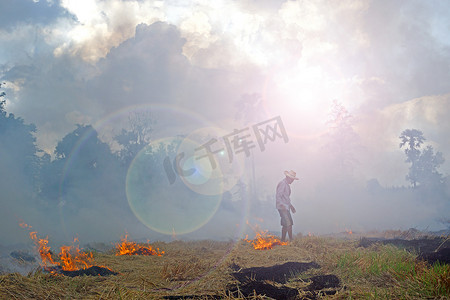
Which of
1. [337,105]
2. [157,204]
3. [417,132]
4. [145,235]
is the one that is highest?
[337,105]

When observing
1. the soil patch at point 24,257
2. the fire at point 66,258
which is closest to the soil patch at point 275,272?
the fire at point 66,258

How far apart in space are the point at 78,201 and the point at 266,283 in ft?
185

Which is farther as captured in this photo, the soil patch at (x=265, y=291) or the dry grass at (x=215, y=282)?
the soil patch at (x=265, y=291)

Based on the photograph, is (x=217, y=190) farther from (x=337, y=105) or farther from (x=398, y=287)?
(x=398, y=287)

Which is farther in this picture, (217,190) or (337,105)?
(217,190)

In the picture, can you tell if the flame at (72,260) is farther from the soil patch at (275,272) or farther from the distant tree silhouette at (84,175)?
the distant tree silhouette at (84,175)

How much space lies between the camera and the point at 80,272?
5941 millimetres

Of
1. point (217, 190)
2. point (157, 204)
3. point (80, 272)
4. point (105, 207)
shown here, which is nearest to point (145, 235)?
point (157, 204)

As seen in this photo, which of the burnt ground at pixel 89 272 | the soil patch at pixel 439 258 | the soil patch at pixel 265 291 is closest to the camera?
the soil patch at pixel 265 291

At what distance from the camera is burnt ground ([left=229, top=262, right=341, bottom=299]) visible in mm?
4074

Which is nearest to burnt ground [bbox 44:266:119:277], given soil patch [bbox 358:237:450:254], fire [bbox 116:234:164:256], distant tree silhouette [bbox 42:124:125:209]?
fire [bbox 116:234:164:256]

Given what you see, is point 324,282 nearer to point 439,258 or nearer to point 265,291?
point 265,291

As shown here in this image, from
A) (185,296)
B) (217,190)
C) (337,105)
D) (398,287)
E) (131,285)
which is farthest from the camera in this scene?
(217,190)

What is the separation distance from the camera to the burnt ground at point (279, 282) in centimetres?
407
